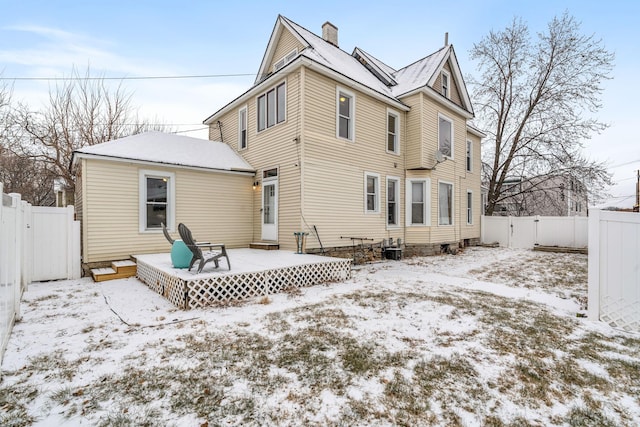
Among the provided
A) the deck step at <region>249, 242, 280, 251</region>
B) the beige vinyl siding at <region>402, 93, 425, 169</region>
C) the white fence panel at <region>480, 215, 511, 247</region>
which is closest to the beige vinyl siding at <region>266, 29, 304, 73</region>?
the beige vinyl siding at <region>402, 93, 425, 169</region>

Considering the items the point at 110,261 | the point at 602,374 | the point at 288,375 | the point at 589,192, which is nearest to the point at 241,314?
the point at 288,375

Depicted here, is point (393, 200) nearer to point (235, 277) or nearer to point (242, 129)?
point (242, 129)

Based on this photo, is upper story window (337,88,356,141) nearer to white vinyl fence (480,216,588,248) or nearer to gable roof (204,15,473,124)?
gable roof (204,15,473,124)

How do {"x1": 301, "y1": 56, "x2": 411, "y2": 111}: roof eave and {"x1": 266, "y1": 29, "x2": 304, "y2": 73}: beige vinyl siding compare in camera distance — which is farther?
{"x1": 266, "y1": 29, "x2": 304, "y2": 73}: beige vinyl siding

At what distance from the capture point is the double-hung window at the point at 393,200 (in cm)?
1141

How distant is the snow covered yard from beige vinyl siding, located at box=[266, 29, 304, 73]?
32.0ft

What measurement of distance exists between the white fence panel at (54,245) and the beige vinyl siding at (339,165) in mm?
6091

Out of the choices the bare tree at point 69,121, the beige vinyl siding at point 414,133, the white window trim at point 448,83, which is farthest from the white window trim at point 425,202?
the bare tree at point 69,121

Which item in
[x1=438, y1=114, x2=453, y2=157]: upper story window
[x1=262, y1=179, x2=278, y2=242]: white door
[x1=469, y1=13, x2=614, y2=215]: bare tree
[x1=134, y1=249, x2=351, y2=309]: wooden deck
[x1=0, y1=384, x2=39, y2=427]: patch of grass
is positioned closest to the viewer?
[x1=0, y1=384, x2=39, y2=427]: patch of grass

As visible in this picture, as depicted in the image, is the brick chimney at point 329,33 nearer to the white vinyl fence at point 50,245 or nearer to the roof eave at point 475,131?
the roof eave at point 475,131

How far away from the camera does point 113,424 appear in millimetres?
2102

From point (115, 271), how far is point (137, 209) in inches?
75.9

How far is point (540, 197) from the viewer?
2597 centimetres

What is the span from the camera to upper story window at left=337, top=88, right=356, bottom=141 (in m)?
9.89
